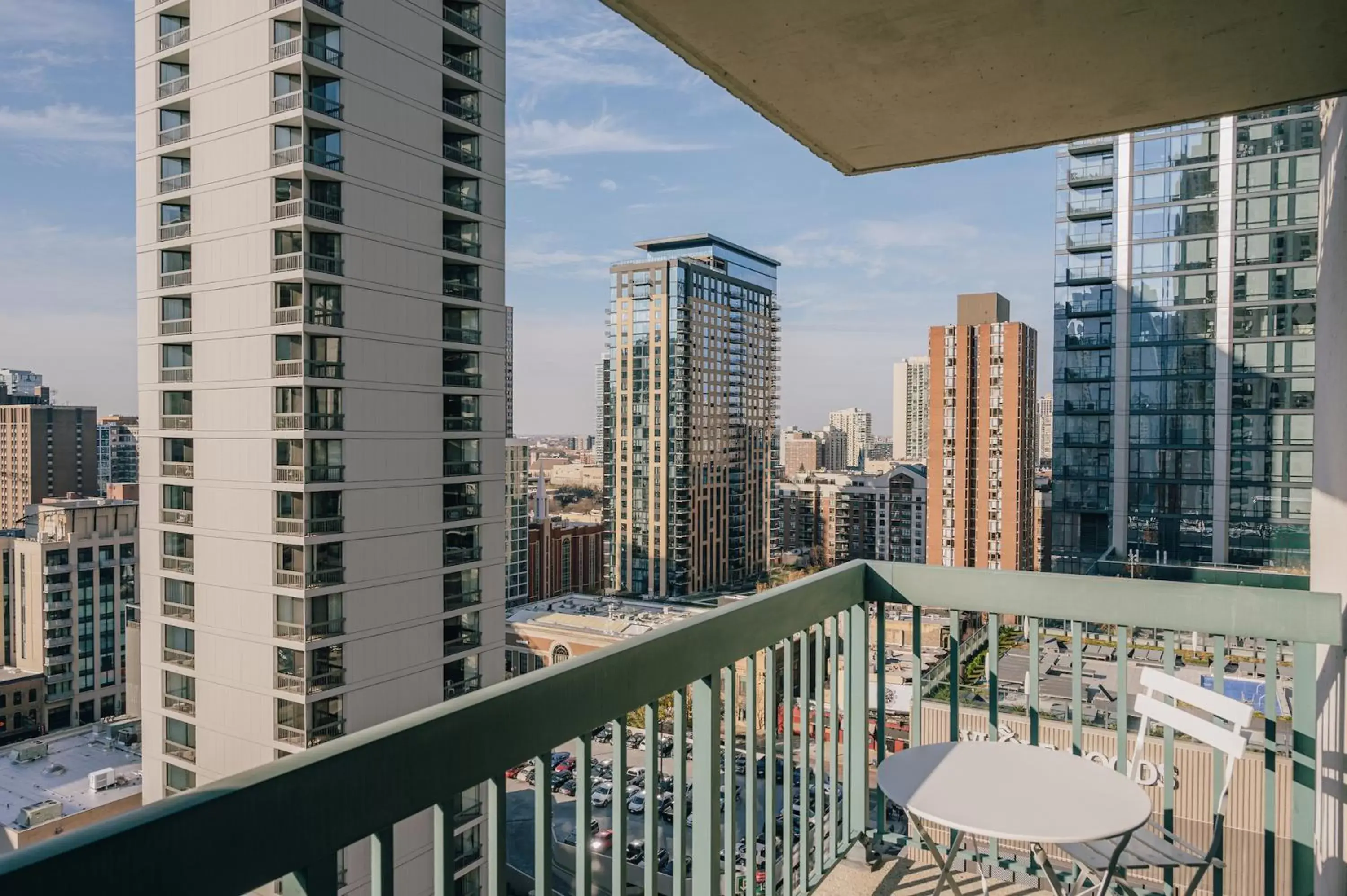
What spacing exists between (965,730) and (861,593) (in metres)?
1.33

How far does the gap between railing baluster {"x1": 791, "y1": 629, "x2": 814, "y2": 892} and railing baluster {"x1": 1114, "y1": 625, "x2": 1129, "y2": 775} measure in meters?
0.68

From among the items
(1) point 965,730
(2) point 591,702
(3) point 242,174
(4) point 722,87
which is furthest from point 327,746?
(3) point 242,174

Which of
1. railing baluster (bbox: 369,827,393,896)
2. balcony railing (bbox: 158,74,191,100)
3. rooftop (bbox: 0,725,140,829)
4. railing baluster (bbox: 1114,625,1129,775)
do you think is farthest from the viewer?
rooftop (bbox: 0,725,140,829)

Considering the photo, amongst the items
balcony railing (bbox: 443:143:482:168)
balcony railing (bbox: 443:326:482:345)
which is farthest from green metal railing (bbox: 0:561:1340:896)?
balcony railing (bbox: 443:143:482:168)

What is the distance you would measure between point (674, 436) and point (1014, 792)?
38.0m

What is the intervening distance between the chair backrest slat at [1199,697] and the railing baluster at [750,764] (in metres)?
0.87

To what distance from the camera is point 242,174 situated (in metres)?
11.3

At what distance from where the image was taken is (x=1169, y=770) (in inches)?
70.9

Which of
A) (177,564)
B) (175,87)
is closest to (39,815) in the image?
(177,564)

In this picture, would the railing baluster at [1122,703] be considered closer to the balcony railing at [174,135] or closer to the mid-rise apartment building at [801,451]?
the balcony railing at [174,135]

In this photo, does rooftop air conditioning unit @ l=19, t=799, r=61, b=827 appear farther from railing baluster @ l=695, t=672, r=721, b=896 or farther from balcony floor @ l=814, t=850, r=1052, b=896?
railing baluster @ l=695, t=672, r=721, b=896

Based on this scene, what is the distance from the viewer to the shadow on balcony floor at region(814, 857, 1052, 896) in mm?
1937

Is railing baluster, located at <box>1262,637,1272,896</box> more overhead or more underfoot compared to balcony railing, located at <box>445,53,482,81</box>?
more underfoot

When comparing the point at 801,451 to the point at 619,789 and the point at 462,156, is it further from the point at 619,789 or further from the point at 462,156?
the point at 619,789
